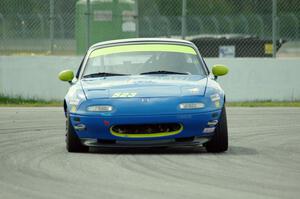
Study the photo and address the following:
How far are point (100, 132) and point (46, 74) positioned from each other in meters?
10.3

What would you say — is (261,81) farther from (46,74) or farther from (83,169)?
(83,169)

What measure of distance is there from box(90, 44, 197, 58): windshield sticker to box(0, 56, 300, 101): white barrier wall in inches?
319

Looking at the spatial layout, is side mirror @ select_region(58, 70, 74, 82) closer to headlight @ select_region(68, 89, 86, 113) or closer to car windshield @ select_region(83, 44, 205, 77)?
car windshield @ select_region(83, 44, 205, 77)

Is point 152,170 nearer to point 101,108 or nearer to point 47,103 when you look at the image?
point 101,108

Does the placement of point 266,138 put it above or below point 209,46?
above

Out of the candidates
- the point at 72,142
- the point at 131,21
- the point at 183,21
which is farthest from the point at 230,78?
the point at 72,142

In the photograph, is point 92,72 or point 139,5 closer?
point 92,72

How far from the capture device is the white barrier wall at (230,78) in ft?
66.4

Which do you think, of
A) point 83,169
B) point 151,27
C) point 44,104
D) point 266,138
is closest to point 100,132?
point 83,169

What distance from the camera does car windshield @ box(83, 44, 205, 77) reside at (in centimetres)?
1160

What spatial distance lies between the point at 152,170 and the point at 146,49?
11.0ft

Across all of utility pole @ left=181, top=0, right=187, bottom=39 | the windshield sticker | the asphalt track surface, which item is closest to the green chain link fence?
utility pole @ left=181, top=0, right=187, bottom=39

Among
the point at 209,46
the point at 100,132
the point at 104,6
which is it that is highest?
the point at 100,132

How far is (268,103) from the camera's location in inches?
778
